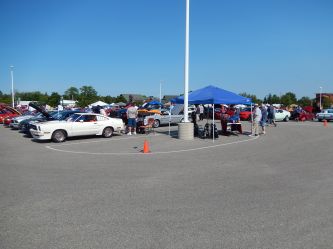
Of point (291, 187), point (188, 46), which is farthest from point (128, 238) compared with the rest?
point (188, 46)

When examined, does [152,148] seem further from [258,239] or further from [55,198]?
[258,239]

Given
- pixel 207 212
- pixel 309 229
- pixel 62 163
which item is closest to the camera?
pixel 309 229

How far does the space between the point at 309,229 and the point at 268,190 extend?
2.14 metres

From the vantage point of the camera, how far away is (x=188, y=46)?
17094 mm

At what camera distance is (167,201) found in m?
5.99

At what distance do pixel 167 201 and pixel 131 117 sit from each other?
12975mm

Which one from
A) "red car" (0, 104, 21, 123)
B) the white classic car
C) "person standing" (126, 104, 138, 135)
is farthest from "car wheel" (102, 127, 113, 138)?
"red car" (0, 104, 21, 123)

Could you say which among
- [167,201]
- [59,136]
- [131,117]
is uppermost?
[131,117]

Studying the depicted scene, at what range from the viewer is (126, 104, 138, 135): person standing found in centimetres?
1830

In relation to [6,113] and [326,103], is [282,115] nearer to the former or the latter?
[6,113]

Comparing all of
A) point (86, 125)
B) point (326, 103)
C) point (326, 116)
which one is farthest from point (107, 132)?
point (326, 103)

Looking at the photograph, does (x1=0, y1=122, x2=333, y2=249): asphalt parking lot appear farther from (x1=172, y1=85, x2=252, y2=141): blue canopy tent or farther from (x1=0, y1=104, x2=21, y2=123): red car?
(x1=0, y1=104, x2=21, y2=123): red car

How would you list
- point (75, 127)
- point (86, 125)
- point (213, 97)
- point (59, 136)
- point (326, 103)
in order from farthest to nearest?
point (326, 103) < point (86, 125) < point (75, 127) < point (213, 97) < point (59, 136)

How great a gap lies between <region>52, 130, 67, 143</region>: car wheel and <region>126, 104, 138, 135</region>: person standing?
155 inches
